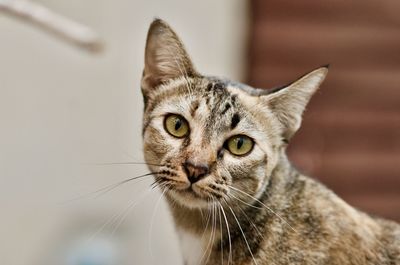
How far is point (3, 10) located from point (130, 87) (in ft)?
5.03

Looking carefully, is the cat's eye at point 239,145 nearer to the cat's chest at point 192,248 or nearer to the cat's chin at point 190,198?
the cat's chin at point 190,198

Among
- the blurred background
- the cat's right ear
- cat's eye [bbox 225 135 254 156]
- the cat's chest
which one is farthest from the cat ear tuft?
the blurred background

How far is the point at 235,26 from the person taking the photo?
11.5ft

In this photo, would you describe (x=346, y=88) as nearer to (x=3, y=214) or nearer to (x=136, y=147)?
(x=136, y=147)

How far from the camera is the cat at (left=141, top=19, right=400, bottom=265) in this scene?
165 centimetres

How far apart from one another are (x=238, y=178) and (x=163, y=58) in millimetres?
397

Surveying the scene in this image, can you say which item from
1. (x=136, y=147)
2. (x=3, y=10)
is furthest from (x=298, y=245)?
(x=136, y=147)

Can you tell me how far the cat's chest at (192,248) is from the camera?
1.77 metres

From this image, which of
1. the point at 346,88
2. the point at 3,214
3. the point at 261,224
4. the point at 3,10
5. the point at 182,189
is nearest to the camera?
the point at 182,189

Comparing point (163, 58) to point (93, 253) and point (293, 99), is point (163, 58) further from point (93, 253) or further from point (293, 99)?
point (93, 253)

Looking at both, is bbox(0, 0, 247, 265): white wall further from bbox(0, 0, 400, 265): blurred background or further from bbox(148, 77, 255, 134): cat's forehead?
bbox(148, 77, 255, 134): cat's forehead

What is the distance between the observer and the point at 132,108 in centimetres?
342

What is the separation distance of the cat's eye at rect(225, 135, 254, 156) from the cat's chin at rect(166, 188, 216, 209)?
145mm

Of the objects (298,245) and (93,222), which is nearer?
(298,245)
